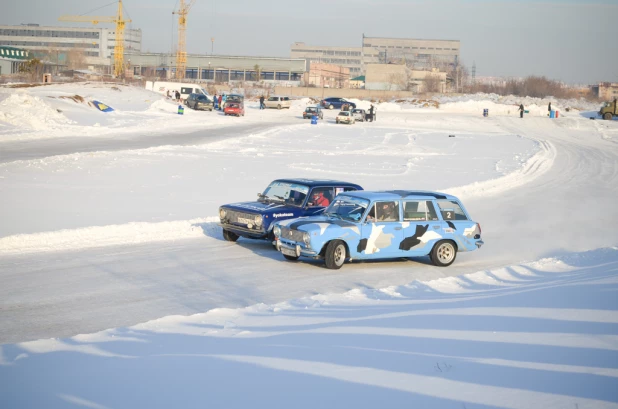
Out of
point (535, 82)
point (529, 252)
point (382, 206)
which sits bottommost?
point (529, 252)

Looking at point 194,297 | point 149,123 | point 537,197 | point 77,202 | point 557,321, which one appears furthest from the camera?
point 149,123

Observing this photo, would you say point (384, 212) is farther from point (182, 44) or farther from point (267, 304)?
point (182, 44)

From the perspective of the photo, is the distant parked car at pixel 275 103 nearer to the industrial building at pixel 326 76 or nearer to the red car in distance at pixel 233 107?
the red car in distance at pixel 233 107

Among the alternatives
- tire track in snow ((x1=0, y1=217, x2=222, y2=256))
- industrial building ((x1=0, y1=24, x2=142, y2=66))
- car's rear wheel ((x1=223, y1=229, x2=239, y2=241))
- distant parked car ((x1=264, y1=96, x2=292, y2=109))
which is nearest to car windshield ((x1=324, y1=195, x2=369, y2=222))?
car's rear wheel ((x1=223, y1=229, x2=239, y2=241))

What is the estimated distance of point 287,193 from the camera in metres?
15.9

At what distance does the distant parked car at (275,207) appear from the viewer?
48.1ft

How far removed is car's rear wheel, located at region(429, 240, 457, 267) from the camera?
14.1 metres

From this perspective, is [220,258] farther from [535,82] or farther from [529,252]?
[535,82]

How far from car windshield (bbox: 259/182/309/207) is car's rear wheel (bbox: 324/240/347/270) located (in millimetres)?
2383

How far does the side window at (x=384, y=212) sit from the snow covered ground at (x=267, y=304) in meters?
0.91

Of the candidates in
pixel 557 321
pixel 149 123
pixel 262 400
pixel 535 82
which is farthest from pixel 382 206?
pixel 535 82

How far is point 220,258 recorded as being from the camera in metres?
13.7

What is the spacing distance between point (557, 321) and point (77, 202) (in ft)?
47.2

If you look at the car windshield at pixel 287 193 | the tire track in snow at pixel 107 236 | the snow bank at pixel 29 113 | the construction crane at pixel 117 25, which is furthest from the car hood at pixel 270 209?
the construction crane at pixel 117 25
